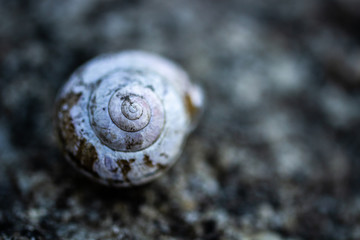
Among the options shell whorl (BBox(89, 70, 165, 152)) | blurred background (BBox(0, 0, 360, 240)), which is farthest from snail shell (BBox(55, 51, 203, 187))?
blurred background (BBox(0, 0, 360, 240))

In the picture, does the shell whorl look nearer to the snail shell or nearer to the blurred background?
the snail shell

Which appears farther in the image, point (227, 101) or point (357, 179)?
point (227, 101)

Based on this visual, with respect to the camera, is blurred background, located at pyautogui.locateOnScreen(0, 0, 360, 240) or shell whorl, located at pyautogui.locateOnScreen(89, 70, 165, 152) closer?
shell whorl, located at pyautogui.locateOnScreen(89, 70, 165, 152)

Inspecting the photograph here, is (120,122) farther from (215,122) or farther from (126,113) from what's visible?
(215,122)

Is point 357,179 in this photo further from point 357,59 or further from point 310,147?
point 357,59

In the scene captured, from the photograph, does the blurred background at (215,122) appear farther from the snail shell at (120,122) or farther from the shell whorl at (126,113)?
the shell whorl at (126,113)

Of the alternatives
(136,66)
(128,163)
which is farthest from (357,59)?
(128,163)

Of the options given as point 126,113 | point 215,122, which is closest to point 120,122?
point 126,113
